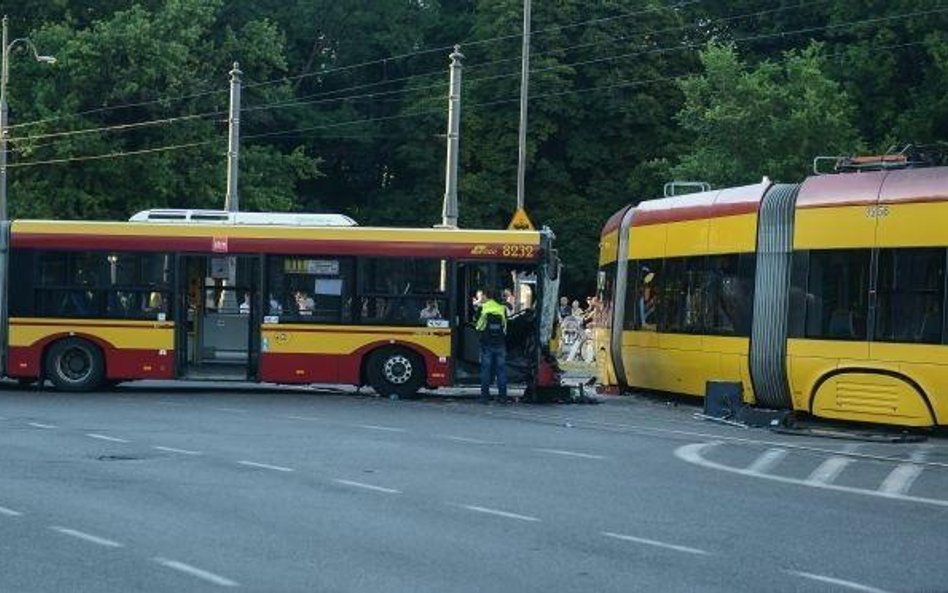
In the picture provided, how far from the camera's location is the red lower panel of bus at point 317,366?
27125mm

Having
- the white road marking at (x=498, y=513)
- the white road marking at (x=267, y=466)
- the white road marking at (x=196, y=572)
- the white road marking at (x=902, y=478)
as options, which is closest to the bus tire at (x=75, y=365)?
the white road marking at (x=267, y=466)

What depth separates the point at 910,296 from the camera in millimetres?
21984

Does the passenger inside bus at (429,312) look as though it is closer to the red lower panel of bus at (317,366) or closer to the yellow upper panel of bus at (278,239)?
the red lower panel of bus at (317,366)

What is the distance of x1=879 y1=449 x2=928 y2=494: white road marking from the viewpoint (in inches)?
614

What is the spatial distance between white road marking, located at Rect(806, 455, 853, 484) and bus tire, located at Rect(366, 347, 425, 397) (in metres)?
9.74

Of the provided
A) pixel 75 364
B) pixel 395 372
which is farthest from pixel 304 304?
pixel 75 364

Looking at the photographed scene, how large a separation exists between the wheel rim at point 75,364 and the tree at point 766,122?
2493cm

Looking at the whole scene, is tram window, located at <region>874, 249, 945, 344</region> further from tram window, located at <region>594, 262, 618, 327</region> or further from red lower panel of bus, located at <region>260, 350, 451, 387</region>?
tram window, located at <region>594, 262, 618, 327</region>

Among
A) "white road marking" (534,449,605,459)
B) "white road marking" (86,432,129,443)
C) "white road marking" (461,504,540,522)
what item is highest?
"white road marking" (534,449,605,459)

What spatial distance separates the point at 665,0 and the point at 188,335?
4283cm

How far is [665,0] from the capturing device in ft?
219

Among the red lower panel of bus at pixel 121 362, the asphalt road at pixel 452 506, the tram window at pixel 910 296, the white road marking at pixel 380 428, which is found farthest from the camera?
the red lower panel of bus at pixel 121 362

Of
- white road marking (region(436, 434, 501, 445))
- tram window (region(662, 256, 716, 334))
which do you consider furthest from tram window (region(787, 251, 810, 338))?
white road marking (region(436, 434, 501, 445))

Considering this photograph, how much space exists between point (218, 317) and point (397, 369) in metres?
3.10
